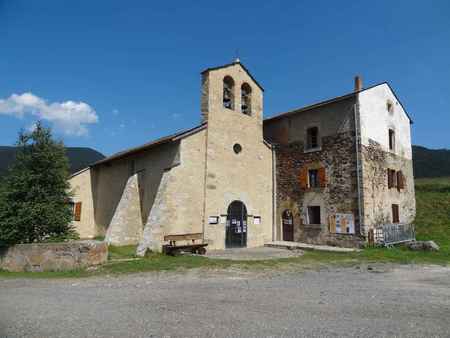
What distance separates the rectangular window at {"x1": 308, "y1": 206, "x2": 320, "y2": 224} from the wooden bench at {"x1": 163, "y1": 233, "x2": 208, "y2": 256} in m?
6.78

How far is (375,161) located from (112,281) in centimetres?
1448

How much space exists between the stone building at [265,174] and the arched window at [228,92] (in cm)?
6

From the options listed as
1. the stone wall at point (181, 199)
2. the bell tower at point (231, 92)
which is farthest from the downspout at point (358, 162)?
the stone wall at point (181, 199)

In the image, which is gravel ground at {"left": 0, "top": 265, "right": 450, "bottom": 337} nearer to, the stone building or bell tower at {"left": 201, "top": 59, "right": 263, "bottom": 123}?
the stone building

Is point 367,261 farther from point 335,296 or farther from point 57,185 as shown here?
point 57,185

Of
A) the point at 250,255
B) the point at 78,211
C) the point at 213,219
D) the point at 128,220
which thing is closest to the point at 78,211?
the point at 78,211

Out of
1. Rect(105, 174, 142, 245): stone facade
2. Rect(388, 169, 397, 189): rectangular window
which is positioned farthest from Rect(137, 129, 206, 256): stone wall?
Rect(388, 169, 397, 189): rectangular window

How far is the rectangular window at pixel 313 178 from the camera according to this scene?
17828mm

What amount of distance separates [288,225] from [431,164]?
33760 mm

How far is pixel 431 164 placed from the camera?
4238 cm

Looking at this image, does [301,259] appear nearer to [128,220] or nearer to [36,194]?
[128,220]

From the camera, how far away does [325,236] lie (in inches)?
667

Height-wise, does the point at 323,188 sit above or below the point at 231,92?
below

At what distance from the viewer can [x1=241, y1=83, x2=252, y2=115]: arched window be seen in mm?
18516
